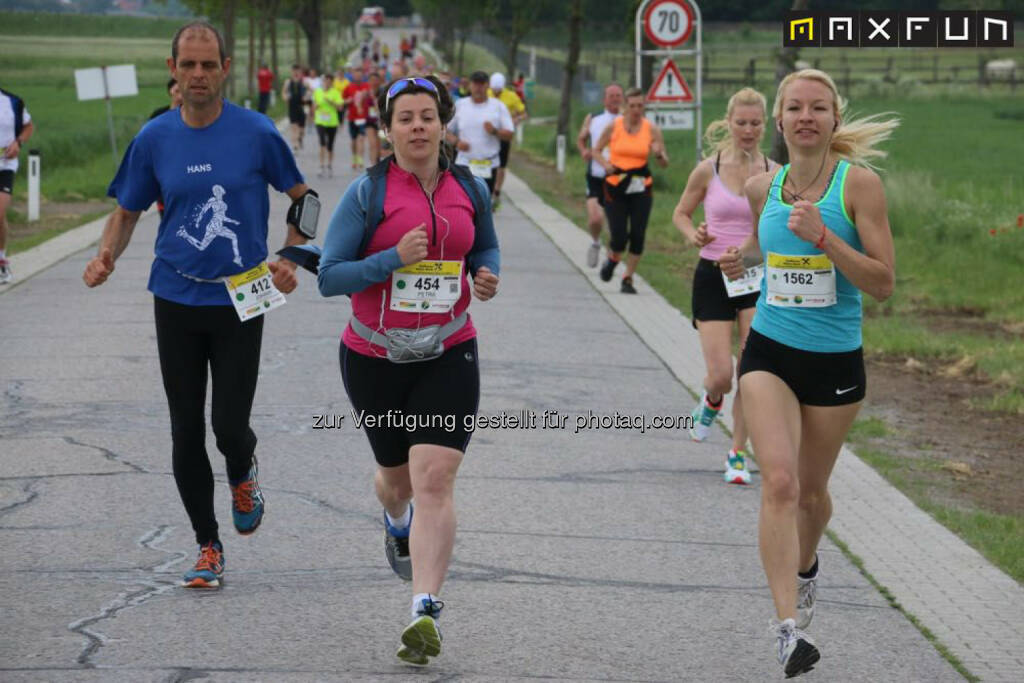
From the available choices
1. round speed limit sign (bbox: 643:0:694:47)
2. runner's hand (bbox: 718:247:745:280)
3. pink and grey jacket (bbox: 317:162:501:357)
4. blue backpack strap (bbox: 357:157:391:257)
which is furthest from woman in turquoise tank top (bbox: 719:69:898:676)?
round speed limit sign (bbox: 643:0:694:47)

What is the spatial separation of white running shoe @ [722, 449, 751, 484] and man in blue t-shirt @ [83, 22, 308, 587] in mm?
3084

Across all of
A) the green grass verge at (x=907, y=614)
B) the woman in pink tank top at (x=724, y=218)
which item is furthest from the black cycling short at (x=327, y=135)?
the green grass verge at (x=907, y=614)

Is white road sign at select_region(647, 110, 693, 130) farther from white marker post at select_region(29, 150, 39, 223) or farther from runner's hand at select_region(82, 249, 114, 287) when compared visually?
runner's hand at select_region(82, 249, 114, 287)

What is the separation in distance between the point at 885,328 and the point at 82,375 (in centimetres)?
696

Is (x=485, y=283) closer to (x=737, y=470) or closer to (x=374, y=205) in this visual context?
(x=374, y=205)

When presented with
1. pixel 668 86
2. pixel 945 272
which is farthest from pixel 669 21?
pixel 945 272

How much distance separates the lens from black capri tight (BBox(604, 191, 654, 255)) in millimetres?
16203

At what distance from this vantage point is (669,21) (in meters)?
20.6

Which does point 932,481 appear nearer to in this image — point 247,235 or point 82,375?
point 247,235

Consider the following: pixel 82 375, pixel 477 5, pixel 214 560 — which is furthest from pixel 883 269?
pixel 477 5

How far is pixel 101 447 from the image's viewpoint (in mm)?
8938

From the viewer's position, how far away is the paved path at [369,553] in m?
5.61

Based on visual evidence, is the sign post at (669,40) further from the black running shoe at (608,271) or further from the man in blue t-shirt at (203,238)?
the man in blue t-shirt at (203,238)

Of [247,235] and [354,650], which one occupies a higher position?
[247,235]
